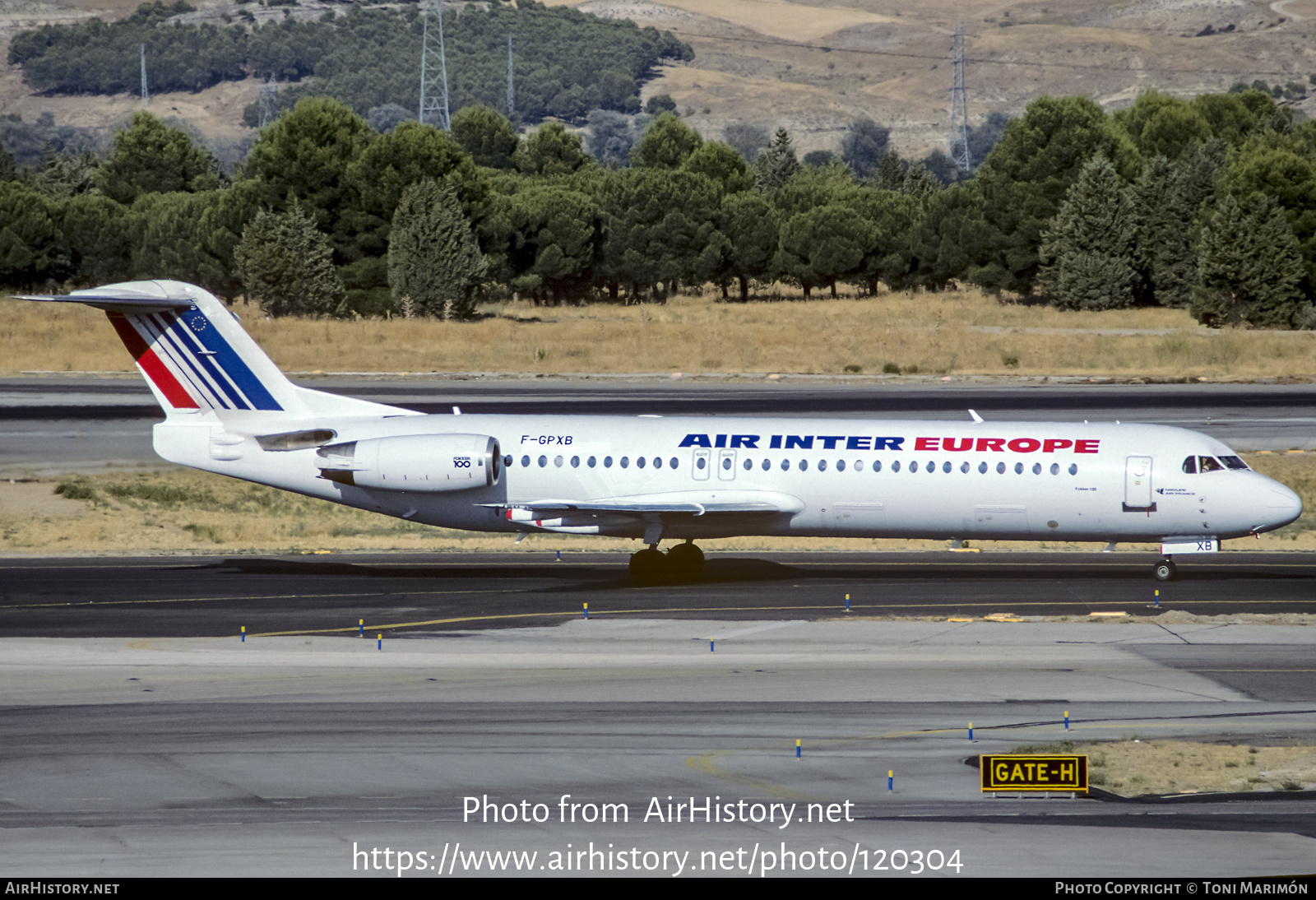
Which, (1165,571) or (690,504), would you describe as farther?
(1165,571)

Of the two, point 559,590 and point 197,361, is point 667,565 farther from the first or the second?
point 197,361

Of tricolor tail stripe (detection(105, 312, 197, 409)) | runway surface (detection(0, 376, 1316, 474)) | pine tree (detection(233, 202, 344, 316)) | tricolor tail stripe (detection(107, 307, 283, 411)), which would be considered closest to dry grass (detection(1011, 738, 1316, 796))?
tricolor tail stripe (detection(107, 307, 283, 411))

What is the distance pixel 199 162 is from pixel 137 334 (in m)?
117

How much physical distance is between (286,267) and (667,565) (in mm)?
68673

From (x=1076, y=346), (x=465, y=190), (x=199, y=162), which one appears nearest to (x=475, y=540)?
(x=1076, y=346)

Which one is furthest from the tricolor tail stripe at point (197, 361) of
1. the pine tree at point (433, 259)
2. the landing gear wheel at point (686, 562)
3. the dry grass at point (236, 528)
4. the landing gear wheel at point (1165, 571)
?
the pine tree at point (433, 259)

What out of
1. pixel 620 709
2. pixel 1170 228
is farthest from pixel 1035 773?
pixel 1170 228

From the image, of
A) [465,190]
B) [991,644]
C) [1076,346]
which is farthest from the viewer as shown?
[465,190]

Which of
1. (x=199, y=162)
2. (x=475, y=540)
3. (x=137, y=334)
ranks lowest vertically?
(x=475, y=540)

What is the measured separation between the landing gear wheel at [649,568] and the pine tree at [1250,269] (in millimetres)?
76363

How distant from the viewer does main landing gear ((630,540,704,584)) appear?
3412 centimetres

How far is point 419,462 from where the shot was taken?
3331cm

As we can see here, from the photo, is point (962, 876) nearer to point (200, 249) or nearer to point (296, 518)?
point (296, 518)

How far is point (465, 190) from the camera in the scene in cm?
10819
